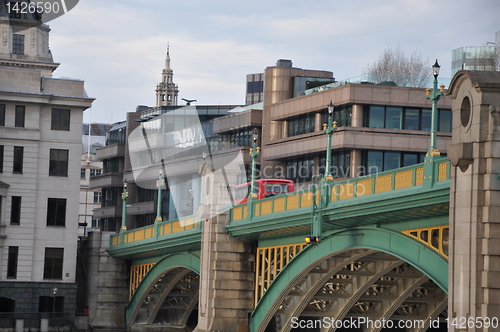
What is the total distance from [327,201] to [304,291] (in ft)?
30.9

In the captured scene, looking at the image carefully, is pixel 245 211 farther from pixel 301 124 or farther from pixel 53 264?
pixel 301 124

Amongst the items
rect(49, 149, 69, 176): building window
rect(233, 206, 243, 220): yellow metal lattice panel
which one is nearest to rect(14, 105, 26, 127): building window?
rect(49, 149, 69, 176): building window

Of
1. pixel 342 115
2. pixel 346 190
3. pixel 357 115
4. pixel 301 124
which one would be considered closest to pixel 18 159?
pixel 301 124

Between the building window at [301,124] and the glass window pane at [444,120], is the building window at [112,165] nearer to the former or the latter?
the building window at [301,124]

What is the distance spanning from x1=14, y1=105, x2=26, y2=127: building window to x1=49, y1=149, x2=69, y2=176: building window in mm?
2807

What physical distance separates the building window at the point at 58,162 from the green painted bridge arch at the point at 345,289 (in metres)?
25.5

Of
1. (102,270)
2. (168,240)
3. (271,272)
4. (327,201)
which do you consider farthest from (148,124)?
(327,201)

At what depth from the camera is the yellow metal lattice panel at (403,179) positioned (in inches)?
1313

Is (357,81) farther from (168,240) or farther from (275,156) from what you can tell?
(168,240)

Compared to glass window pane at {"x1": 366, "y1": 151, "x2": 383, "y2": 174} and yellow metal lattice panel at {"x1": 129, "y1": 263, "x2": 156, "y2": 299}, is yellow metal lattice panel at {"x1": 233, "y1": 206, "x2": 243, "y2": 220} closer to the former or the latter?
yellow metal lattice panel at {"x1": 129, "y1": 263, "x2": 156, "y2": 299}

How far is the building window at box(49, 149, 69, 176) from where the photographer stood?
2798 inches

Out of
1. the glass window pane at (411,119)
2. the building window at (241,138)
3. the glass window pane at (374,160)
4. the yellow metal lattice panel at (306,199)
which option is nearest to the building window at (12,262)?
the building window at (241,138)

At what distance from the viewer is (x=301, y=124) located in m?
74.6

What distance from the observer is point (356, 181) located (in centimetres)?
3712
